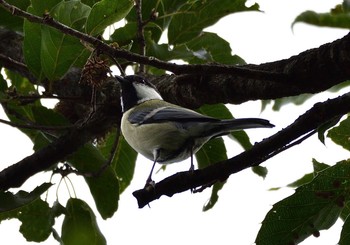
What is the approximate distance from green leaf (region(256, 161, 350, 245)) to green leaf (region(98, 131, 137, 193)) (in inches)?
74.8

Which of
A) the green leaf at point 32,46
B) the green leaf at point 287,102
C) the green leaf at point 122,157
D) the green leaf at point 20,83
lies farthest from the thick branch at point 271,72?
the green leaf at point 20,83

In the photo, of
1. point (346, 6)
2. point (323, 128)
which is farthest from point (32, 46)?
point (346, 6)

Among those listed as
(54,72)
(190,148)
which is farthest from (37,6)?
(190,148)

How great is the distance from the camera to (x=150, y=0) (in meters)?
3.49

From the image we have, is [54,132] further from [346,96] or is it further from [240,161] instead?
[346,96]

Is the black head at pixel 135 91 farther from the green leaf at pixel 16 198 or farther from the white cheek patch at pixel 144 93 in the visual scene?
the green leaf at pixel 16 198

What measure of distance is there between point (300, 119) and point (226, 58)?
170cm

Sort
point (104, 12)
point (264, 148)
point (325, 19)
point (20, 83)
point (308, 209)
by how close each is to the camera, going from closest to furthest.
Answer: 1. point (325, 19)
2. point (264, 148)
3. point (308, 209)
4. point (104, 12)
5. point (20, 83)

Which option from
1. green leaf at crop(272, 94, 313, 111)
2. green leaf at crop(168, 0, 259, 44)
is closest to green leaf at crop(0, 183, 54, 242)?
green leaf at crop(168, 0, 259, 44)

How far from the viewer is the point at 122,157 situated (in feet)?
12.5

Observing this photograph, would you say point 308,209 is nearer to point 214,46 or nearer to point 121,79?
point 121,79

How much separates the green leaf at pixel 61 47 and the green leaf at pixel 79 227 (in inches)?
29.9

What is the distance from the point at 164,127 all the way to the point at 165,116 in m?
0.07

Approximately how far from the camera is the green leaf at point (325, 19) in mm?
1142
